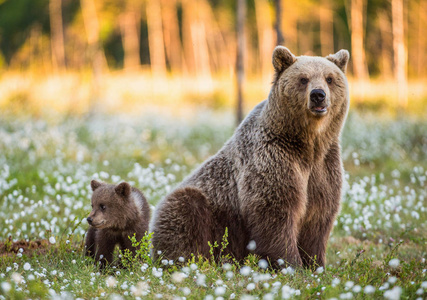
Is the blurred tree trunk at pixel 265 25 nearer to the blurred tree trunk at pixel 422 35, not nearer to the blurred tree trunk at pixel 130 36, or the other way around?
the blurred tree trunk at pixel 422 35

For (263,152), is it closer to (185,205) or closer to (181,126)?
(185,205)

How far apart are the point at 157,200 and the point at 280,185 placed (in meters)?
3.49

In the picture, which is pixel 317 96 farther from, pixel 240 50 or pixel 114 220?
pixel 240 50

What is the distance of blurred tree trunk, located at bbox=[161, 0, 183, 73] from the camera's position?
33.2 m

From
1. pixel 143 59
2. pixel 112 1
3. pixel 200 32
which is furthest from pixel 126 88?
pixel 143 59

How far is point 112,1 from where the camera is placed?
26.2m

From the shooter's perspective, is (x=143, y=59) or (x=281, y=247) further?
(x=143, y=59)

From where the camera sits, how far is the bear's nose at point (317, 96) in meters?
4.20

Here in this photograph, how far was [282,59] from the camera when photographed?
4617 mm

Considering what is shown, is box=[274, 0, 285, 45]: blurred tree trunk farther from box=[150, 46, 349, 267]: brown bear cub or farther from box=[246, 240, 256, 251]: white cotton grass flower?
box=[246, 240, 256, 251]: white cotton grass flower

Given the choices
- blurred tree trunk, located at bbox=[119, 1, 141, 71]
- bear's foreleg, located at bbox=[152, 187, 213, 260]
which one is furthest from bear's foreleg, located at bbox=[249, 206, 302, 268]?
blurred tree trunk, located at bbox=[119, 1, 141, 71]

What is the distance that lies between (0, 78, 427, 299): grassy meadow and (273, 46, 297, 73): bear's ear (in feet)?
A: 6.25

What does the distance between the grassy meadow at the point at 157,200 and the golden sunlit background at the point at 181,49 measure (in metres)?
1.63

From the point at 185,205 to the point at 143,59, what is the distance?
4444 cm
